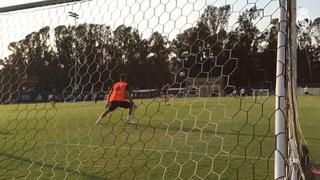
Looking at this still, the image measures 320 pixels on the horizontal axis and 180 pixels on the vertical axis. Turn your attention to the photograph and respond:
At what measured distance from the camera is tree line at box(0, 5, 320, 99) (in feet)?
12.8

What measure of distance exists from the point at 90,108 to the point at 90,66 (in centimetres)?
1004

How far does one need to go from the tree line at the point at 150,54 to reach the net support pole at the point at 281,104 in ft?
0.70

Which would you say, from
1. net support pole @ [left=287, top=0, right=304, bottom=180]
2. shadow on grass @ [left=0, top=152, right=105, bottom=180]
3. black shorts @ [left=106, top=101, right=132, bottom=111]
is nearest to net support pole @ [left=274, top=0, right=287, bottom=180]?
net support pole @ [left=287, top=0, right=304, bottom=180]

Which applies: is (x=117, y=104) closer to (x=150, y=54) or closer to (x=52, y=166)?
(x=52, y=166)

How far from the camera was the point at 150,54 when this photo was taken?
16.9 feet

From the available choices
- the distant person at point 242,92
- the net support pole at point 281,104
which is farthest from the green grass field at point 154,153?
the net support pole at point 281,104

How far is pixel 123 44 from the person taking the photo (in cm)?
540

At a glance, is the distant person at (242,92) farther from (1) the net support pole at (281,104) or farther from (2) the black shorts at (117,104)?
(2) the black shorts at (117,104)

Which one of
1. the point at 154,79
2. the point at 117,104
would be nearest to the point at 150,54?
the point at 154,79

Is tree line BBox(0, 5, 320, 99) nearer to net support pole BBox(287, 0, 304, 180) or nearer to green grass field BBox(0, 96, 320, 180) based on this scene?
net support pole BBox(287, 0, 304, 180)

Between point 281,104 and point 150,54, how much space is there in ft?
8.40

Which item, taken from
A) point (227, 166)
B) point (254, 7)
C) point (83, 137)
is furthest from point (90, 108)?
point (254, 7)

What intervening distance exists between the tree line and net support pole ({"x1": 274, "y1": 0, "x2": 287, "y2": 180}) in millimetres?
215

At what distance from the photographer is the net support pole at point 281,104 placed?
276 centimetres
